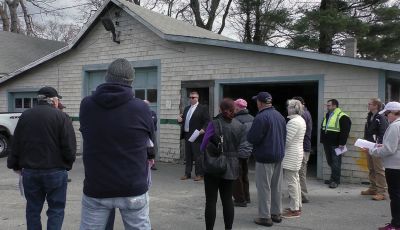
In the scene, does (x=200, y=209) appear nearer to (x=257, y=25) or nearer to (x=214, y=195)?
(x=214, y=195)

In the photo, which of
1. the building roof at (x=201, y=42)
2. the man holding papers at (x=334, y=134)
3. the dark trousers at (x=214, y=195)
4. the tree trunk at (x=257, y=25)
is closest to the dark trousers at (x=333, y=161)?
the man holding papers at (x=334, y=134)

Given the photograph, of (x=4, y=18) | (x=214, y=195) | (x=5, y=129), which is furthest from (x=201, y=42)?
(x=4, y=18)

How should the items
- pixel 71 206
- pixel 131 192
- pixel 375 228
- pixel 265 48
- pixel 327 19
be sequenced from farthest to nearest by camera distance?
pixel 327 19, pixel 265 48, pixel 71 206, pixel 375 228, pixel 131 192

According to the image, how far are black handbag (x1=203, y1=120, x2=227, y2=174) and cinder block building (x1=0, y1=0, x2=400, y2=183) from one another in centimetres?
507

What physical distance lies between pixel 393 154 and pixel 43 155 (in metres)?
4.11

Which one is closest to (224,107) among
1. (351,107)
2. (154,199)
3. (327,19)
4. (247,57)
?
(154,199)

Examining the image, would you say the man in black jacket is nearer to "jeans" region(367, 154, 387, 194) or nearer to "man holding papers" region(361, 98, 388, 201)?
"man holding papers" region(361, 98, 388, 201)

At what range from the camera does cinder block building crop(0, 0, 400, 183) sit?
30.8 ft

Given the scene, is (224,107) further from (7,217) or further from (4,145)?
(4,145)

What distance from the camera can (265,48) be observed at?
10352 mm

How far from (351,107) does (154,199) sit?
185 inches

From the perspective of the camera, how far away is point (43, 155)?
4.45 metres

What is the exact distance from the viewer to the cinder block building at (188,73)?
9383mm

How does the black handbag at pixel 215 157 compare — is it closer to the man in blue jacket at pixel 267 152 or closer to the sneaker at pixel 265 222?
the man in blue jacket at pixel 267 152
